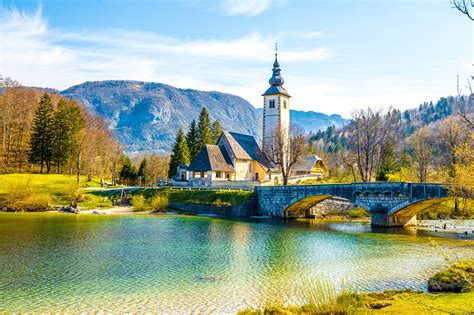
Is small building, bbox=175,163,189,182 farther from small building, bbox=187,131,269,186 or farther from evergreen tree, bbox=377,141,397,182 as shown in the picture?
evergreen tree, bbox=377,141,397,182

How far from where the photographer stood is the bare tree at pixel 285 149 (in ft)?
186

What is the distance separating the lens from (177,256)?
23812 mm

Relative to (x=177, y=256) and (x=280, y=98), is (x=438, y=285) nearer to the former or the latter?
(x=177, y=256)

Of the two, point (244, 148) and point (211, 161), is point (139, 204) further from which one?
point (244, 148)

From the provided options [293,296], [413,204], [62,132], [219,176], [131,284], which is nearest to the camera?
[293,296]

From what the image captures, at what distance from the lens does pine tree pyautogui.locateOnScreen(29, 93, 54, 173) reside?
70.4 m

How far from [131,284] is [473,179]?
51.8ft

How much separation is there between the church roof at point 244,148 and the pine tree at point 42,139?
101 feet

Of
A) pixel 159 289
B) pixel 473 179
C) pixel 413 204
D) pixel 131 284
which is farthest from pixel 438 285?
pixel 413 204

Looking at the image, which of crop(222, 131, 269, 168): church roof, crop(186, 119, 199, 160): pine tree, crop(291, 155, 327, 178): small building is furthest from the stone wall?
crop(186, 119, 199, 160): pine tree

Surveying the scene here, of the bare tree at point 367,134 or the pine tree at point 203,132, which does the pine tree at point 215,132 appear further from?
the bare tree at point 367,134

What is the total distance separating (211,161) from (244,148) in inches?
338

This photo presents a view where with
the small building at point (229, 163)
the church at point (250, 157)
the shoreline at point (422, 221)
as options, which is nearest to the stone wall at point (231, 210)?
the shoreline at point (422, 221)

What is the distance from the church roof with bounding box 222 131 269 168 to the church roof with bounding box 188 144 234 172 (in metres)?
1.99
